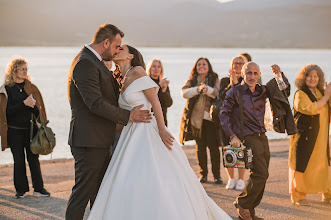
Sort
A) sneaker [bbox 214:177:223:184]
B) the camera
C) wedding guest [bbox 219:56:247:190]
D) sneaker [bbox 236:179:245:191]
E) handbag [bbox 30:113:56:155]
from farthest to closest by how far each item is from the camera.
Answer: sneaker [bbox 214:177:223:184] → sneaker [bbox 236:179:245:191] → wedding guest [bbox 219:56:247:190] → handbag [bbox 30:113:56:155] → the camera

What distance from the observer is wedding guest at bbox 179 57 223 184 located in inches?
313

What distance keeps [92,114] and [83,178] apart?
560 mm

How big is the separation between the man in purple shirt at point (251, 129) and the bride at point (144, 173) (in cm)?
95

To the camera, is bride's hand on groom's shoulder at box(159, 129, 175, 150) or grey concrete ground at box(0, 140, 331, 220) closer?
bride's hand on groom's shoulder at box(159, 129, 175, 150)

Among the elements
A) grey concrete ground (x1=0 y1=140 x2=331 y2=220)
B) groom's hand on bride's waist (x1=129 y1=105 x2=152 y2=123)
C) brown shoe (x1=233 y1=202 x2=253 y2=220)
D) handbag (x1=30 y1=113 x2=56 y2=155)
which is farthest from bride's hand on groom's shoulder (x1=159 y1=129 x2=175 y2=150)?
handbag (x1=30 y1=113 x2=56 y2=155)

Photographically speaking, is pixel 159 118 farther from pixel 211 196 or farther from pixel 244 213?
pixel 211 196

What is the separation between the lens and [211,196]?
22.9 feet

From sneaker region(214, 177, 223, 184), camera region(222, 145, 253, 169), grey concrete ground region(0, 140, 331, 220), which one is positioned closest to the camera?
camera region(222, 145, 253, 169)

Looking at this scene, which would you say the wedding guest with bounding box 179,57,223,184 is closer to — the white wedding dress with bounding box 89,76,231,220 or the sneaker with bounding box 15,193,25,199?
the sneaker with bounding box 15,193,25,199

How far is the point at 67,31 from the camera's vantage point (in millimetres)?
169625

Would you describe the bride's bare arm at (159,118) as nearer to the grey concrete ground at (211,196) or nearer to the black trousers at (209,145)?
the grey concrete ground at (211,196)

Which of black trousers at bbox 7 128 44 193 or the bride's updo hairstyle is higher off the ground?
the bride's updo hairstyle

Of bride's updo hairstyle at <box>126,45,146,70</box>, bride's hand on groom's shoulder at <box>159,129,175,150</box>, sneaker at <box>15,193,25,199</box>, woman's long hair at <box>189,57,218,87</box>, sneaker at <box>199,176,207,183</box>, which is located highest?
bride's updo hairstyle at <box>126,45,146,70</box>

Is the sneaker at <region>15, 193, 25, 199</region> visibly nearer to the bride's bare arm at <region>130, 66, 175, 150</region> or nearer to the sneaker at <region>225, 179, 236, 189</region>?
the sneaker at <region>225, 179, 236, 189</region>
